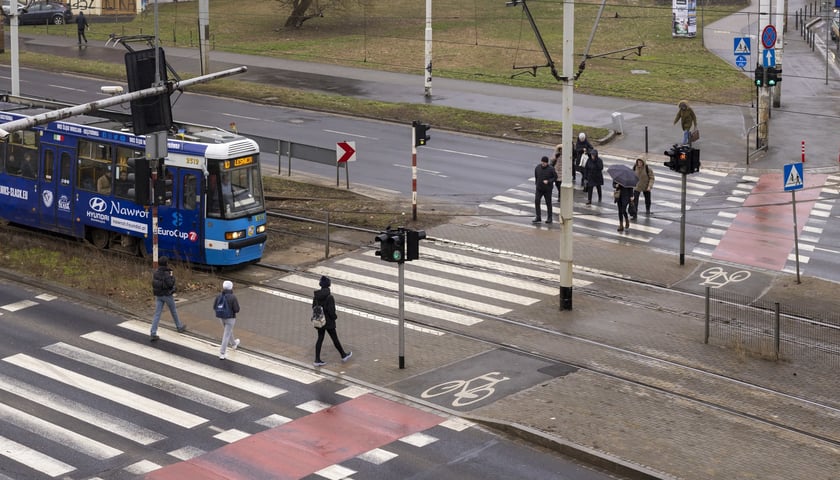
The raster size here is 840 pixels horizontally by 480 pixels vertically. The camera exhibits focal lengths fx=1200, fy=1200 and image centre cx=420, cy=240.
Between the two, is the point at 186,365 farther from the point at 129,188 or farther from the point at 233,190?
the point at 129,188

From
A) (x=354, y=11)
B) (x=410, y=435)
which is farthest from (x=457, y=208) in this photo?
(x=354, y=11)

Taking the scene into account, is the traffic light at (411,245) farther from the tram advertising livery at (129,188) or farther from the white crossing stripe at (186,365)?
the tram advertising livery at (129,188)

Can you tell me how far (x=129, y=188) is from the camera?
27.2m

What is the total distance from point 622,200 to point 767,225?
166 inches

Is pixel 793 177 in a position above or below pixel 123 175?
above

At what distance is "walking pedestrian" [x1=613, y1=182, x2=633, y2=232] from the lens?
30.2 metres

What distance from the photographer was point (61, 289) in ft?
82.3

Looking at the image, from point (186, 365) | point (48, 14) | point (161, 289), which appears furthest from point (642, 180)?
point (48, 14)

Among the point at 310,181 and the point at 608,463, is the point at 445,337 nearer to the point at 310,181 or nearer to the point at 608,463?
the point at 608,463

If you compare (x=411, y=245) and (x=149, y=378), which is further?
(x=411, y=245)

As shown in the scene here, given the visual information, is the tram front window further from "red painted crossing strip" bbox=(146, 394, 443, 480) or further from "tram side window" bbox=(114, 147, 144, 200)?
"red painted crossing strip" bbox=(146, 394, 443, 480)

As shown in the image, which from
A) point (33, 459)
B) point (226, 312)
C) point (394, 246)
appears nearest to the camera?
point (33, 459)

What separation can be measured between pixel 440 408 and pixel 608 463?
10.6 feet

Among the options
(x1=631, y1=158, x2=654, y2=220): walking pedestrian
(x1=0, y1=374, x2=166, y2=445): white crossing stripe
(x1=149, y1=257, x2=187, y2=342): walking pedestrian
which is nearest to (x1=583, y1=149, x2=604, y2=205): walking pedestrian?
(x1=631, y1=158, x2=654, y2=220): walking pedestrian
